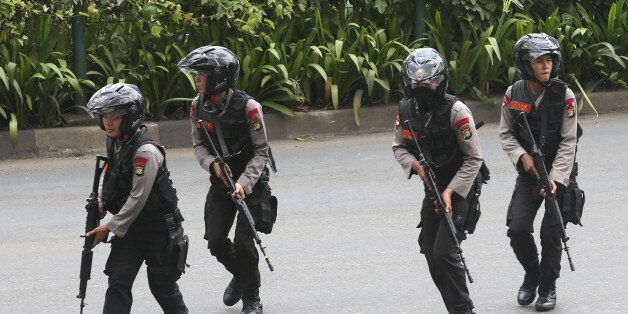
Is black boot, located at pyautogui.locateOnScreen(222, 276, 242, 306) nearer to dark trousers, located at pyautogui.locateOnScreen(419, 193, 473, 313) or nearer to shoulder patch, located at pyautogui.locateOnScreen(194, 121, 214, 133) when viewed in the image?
shoulder patch, located at pyautogui.locateOnScreen(194, 121, 214, 133)

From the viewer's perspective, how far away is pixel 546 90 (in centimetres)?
699

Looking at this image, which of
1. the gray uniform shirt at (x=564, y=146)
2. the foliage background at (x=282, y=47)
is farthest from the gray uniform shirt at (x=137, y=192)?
the foliage background at (x=282, y=47)

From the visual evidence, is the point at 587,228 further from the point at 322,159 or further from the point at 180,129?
the point at 180,129

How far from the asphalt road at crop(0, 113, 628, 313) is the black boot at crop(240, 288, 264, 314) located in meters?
0.16

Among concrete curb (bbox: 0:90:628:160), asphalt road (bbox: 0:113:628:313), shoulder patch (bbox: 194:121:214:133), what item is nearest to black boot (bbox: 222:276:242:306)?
asphalt road (bbox: 0:113:628:313)

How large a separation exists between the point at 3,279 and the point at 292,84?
5.28 metres

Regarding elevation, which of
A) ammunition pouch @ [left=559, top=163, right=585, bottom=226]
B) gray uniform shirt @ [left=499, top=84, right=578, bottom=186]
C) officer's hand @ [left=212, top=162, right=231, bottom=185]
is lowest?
ammunition pouch @ [left=559, top=163, right=585, bottom=226]

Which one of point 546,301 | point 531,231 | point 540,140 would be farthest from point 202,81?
point 546,301

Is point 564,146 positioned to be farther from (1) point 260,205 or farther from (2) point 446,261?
(1) point 260,205

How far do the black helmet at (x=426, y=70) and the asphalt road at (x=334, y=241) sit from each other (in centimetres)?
151

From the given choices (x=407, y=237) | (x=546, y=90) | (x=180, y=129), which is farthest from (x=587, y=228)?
(x=180, y=129)

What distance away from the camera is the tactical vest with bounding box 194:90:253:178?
23.1ft

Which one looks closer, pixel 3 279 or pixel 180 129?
pixel 3 279

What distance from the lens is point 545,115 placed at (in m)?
6.97
